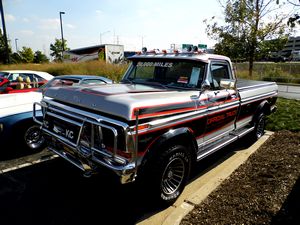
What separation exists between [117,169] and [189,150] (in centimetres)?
127

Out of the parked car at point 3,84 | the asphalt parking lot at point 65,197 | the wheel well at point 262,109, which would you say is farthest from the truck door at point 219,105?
the parked car at point 3,84

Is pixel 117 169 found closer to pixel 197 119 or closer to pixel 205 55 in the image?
pixel 197 119

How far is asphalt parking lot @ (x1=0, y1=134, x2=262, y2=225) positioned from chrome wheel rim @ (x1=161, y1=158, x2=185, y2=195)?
271 mm

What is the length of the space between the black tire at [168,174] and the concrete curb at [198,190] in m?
0.14

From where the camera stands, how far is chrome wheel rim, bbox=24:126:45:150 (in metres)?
5.32

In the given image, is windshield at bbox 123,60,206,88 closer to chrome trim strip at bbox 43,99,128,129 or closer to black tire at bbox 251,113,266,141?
chrome trim strip at bbox 43,99,128,129

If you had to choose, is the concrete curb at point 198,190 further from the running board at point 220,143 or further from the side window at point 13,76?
the side window at point 13,76

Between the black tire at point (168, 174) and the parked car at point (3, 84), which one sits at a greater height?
the parked car at point (3, 84)

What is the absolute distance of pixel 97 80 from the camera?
25.9ft

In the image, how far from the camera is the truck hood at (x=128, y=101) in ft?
9.64

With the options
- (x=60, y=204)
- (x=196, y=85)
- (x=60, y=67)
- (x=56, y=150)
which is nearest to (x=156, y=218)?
(x=60, y=204)

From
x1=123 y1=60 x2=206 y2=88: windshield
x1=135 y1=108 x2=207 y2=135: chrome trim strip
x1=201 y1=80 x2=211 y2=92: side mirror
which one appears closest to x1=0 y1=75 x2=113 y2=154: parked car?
x1=123 y1=60 x2=206 y2=88: windshield

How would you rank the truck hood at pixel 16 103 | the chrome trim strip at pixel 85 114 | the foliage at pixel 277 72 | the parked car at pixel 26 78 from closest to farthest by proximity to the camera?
the chrome trim strip at pixel 85 114
the truck hood at pixel 16 103
the parked car at pixel 26 78
the foliage at pixel 277 72

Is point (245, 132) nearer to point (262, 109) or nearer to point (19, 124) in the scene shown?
point (262, 109)
